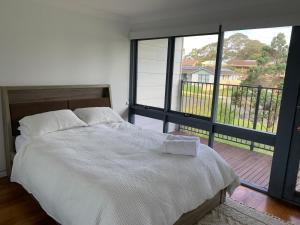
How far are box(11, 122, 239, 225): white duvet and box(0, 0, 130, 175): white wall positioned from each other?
0.98m

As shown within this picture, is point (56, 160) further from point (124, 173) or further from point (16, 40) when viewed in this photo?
point (16, 40)

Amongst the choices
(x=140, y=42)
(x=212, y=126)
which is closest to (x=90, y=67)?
(x=140, y=42)

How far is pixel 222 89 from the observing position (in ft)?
10.8

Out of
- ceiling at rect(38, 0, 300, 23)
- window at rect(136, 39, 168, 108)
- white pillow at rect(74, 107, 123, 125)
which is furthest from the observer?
window at rect(136, 39, 168, 108)

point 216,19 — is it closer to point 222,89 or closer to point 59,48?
point 222,89

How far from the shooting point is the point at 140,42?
4.10 metres

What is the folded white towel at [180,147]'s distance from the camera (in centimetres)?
219

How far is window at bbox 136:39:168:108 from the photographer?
13.1 ft

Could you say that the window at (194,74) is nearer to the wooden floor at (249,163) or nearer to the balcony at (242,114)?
the balcony at (242,114)

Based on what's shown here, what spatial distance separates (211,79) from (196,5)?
104 cm

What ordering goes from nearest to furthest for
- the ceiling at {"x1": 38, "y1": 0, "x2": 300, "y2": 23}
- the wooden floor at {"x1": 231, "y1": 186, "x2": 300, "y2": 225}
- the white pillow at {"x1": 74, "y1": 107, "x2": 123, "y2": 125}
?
the wooden floor at {"x1": 231, "y1": 186, "x2": 300, "y2": 225}, the ceiling at {"x1": 38, "y1": 0, "x2": 300, "y2": 23}, the white pillow at {"x1": 74, "y1": 107, "x2": 123, "y2": 125}

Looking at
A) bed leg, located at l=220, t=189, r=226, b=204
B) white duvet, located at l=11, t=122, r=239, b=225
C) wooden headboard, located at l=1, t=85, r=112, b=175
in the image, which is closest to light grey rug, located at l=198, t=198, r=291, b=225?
bed leg, located at l=220, t=189, r=226, b=204

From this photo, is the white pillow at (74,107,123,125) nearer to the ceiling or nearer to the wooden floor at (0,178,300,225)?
the wooden floor at (0,178,300,225)

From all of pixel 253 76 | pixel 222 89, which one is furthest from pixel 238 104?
pixel 253 76
